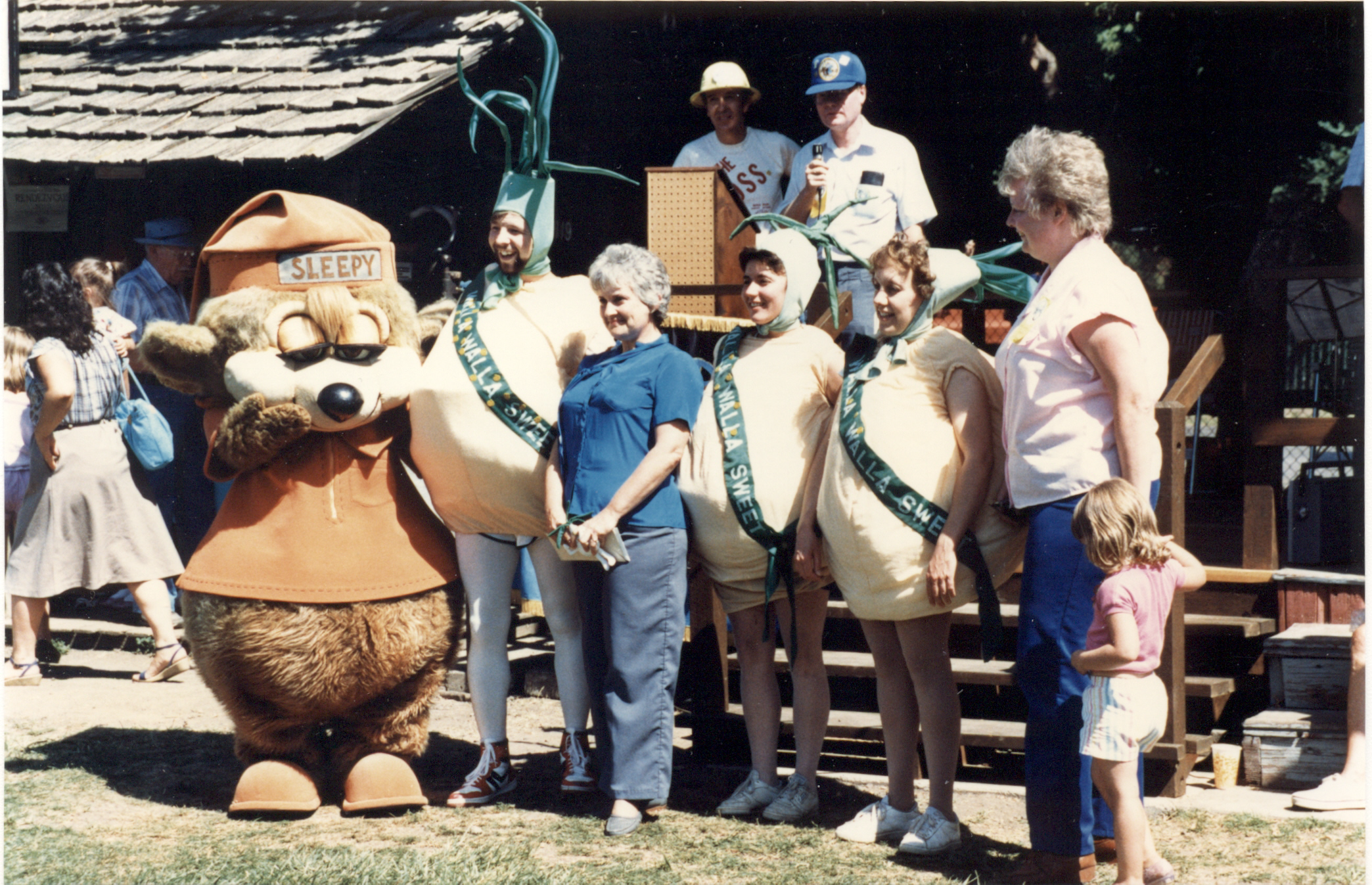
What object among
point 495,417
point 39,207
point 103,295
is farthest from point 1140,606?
point 39,207

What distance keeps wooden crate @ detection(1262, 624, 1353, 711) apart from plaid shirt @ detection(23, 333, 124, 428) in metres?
4.94

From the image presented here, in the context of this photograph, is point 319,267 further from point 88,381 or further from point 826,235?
point 88,381

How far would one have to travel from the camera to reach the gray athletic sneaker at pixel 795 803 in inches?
165

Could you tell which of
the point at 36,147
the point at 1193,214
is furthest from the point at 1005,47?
the point at 36,147

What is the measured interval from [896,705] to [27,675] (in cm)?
413

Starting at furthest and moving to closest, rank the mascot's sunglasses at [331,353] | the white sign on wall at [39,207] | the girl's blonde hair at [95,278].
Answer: the white sign on wall at [39,207] → the girl's blonde hair at [95,278] → the mascot's sunglasses at [331,353]

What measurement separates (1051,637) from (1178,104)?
27.3ft

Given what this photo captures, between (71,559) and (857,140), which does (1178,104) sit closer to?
(857,140)

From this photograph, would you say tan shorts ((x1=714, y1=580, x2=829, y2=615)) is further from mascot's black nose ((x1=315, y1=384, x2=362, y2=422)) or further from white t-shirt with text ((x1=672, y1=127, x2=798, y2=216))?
white t-shirt with text ((x1=672, y1=127, x2=798, y2=216))

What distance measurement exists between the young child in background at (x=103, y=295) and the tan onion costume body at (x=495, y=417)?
8.70 ft

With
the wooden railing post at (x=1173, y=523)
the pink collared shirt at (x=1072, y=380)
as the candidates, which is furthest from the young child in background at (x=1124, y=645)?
the wooden railing post at (x=1173, y=523)

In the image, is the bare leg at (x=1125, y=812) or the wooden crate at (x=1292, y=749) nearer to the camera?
the bare leg at (x=1125, y=812)

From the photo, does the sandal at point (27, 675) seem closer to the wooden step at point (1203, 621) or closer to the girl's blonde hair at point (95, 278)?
the girl's blonde hair at point (95, 278)

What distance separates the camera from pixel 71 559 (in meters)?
6.15
